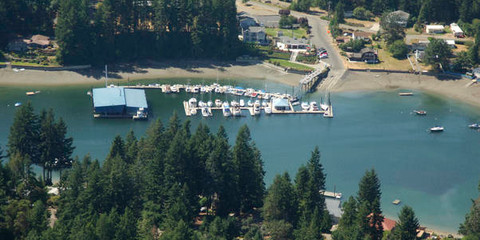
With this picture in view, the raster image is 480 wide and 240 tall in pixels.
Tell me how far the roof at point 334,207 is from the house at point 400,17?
206 ft

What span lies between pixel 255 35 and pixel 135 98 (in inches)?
1360

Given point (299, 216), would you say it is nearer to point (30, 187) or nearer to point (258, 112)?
point (30, 187)

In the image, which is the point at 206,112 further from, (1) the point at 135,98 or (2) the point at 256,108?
(1) the point at 135,98

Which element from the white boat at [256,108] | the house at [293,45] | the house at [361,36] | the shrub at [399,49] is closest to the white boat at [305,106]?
the white boat at [256,108]

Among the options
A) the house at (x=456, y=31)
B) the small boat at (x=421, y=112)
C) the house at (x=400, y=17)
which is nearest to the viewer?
the small boat at (x=421, y=112)

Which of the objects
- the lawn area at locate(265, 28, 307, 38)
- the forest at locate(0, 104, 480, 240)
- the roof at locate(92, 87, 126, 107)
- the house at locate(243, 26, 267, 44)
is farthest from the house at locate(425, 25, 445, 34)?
the forest at locate(0, 104, 480, 240)

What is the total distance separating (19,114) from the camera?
9856cm

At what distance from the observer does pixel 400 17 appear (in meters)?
158

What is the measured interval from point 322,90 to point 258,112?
51.8 ft

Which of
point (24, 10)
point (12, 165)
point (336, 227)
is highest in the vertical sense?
point (24, 10)

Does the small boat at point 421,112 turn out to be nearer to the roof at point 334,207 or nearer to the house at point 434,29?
the house at point 434,29

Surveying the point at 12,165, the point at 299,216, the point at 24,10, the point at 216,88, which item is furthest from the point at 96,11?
the point at 299,216

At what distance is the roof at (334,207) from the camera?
9556 centimetres

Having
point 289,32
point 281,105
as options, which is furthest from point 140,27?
point 281,105
